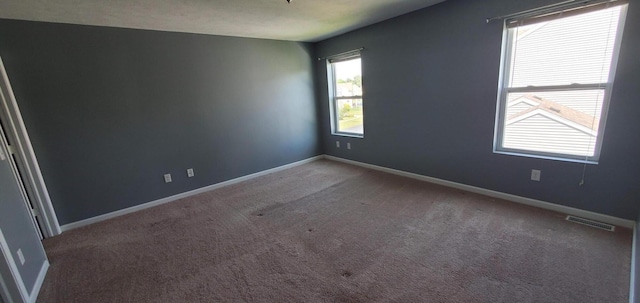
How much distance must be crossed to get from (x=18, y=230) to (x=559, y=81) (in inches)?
185

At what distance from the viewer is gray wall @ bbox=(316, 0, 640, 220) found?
7.19 ft

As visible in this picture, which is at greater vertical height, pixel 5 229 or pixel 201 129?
pixel 201 129

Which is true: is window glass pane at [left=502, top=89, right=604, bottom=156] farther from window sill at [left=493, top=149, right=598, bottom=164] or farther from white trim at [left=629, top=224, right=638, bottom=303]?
white trim at [left=629, top=224, right=638, bottom=303]

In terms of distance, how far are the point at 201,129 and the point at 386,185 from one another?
2.77 metres

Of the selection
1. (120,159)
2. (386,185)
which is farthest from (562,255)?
(120,159)

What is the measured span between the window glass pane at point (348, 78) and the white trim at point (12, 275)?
13.6 ft

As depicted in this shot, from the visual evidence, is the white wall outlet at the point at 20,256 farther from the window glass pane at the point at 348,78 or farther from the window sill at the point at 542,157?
the window sill at the point at 542,157

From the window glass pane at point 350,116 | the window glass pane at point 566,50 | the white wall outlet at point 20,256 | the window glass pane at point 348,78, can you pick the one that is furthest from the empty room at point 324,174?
the window glass pane at point 350,116

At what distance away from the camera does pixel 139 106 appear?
10.3 feet

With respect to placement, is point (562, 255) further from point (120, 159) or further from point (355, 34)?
point (120, 159)

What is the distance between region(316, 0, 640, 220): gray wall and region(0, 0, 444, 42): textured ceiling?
430 millimetres

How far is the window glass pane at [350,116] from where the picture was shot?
4445 mm

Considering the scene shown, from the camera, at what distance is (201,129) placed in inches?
143

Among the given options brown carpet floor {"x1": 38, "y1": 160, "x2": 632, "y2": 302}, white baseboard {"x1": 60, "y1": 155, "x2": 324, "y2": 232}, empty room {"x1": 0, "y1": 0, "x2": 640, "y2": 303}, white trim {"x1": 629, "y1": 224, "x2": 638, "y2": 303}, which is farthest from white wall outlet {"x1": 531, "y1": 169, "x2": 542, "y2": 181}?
white baseboard {"x1": 60, "y1": 155, "x2": 324, "y2": 232}
